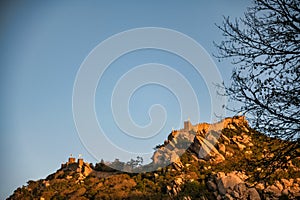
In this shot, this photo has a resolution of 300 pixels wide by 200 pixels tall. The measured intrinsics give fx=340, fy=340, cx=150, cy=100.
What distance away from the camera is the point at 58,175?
4544 cm

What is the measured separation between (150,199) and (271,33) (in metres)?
25.9

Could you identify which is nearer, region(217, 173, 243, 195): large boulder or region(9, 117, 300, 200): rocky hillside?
region(217, 173, 243, 195): large boulder

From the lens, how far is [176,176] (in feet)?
117

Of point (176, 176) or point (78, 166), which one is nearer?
point (176, 176)

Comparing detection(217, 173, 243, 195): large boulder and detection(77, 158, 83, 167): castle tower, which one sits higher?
detection(77, 158, 83, 167): castle tower

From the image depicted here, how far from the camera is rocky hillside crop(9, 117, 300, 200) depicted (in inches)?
1139

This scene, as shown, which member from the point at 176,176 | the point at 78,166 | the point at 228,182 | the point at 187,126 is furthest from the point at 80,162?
the point at 228,182

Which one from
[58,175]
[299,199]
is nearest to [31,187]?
[58,175]

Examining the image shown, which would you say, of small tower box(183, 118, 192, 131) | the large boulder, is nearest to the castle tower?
small tower box(183, 118, 192, 131)

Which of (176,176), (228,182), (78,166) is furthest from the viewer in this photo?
(78,166)

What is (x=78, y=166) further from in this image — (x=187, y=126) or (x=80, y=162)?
(x=187, y=126)

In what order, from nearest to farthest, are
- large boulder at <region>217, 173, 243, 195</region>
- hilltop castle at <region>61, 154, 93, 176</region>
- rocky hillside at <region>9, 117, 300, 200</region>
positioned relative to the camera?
large boulder at <region>217, 173, 243, 195</region> < rocky hillside at <region>9, 117, 300, 200</region> < hilltop castle at <region>61, 154, 93, 176</region>

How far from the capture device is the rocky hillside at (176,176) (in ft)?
94.9

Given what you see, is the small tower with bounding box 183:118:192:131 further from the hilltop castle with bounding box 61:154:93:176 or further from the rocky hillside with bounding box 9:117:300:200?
the hilltop castle with bounding box 61:154:93:176
